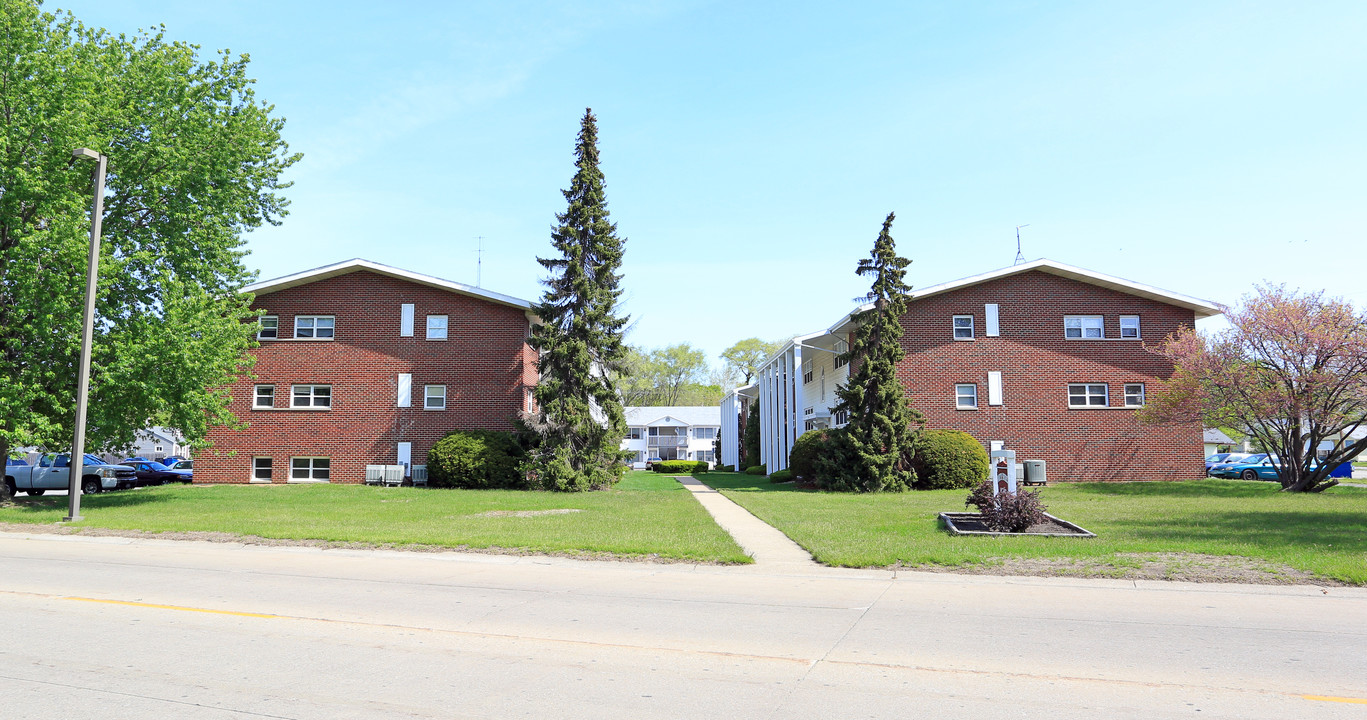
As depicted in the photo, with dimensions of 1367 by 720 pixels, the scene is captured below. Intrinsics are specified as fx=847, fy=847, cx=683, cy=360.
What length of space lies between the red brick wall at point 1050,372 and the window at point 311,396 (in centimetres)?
2079

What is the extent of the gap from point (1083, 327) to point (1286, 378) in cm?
729

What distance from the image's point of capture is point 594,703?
17.1 feet

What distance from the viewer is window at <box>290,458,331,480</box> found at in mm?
30578

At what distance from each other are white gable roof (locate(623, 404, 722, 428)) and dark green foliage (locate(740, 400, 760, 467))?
2696cm

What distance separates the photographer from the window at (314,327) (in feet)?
102

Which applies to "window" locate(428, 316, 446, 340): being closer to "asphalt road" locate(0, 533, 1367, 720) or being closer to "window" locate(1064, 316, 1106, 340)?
"asphalt road" locate(0, 533, 1367, 720)

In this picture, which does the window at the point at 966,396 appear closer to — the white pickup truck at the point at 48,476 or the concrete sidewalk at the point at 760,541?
the concrete sidewalk at the point at 760,541

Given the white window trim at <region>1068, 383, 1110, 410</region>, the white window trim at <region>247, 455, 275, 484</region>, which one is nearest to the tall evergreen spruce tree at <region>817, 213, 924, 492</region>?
the white window trim at <region>1068, 383, 1110, 410</region>

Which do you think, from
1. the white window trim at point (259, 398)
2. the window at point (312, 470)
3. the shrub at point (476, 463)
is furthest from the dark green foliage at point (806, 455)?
the white window trim at point (259, 398)

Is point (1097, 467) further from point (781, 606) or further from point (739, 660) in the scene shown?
point (739, 660)

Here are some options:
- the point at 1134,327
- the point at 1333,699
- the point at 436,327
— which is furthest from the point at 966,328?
the point at 1333,699

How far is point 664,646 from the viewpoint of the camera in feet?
22.2

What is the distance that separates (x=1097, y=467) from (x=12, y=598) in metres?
30.8

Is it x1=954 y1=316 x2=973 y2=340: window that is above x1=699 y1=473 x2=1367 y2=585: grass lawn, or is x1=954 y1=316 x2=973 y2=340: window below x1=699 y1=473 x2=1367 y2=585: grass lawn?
above
